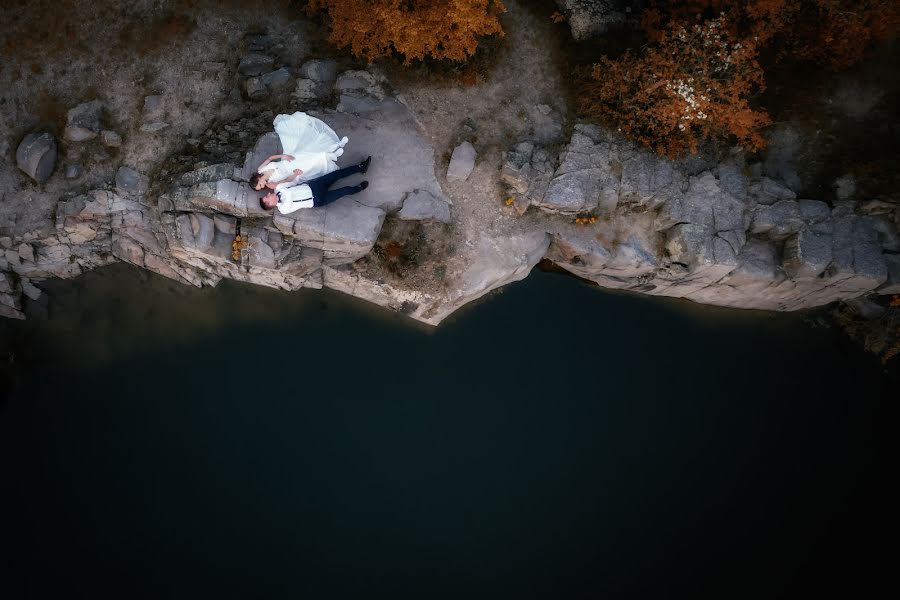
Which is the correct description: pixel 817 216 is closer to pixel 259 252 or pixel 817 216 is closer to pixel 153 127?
pixel 259 252

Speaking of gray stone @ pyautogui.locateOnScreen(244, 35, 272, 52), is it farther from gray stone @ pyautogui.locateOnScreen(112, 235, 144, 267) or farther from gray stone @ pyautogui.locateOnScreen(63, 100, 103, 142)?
gray stone @ pyautogui.locateOnScreen(112, 235, 144, 267)

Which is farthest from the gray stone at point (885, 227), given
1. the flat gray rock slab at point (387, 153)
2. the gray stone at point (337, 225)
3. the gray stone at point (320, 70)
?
the gray stone at point (320, 70)

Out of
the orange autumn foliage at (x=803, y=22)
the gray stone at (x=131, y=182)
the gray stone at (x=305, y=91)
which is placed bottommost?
the gray stone at (x=131, y=182)

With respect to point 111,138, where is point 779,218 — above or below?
above

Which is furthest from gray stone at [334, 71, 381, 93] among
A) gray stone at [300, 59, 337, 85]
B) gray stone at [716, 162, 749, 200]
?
gray stone at [716, 162, 749, 200]

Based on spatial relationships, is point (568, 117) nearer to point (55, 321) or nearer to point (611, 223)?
point (611, 223)

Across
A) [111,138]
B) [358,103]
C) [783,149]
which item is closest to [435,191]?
[358,103]

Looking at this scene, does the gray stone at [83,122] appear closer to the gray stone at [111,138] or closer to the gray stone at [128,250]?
the gray stone at [111,138]
